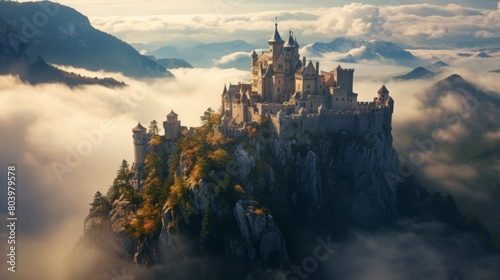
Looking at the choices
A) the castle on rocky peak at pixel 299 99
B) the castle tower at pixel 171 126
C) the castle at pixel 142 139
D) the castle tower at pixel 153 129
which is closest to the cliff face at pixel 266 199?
the castle on rocky peak at pixel 299 99

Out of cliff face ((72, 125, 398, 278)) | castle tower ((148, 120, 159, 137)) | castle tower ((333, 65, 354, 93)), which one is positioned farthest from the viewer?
castle tower ((333, 65, 354, 93))

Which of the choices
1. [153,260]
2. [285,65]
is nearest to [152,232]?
[153,260]

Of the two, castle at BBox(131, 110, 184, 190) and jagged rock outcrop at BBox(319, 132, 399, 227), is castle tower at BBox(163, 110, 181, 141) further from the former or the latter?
jagged rock outcrop at BBox(319, 132, 399, 227)

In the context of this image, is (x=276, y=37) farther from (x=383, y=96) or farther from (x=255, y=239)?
(x=255, y=239)

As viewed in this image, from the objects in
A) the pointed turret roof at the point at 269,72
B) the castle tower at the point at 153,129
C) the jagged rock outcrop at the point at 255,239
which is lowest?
the jagged rock outcrop at the point at 255,239

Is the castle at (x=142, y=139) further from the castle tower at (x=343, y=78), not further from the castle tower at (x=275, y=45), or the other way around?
the castle tower at (x=343, y=78)

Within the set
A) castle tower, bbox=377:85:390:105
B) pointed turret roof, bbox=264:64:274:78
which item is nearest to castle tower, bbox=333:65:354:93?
castle tower, bbox=377:85:390:105
